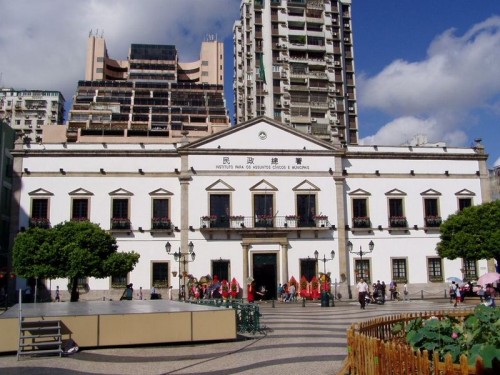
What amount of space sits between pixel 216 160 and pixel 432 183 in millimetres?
15197

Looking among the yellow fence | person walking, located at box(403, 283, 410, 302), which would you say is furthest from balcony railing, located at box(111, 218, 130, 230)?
the yellow fence

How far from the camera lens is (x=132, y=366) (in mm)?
12227

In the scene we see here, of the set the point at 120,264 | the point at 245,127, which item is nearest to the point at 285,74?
the point at 245,127

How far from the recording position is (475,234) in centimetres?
3484

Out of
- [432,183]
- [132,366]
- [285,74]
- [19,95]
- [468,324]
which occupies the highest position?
[19,95]

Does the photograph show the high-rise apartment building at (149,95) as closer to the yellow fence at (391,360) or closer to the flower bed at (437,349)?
the yellow fence at (391,360)

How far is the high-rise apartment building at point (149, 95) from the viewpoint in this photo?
9125cm

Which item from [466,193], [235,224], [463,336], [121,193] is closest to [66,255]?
[121,193]

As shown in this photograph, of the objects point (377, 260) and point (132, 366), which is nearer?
point (132, 366)

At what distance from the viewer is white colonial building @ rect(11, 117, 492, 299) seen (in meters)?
36.8

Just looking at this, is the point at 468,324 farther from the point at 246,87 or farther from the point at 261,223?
the point at 246,87

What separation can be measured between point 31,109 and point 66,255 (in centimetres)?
9711

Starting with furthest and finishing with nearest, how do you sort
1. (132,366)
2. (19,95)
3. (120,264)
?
(19,95), (120,264), (132,366)

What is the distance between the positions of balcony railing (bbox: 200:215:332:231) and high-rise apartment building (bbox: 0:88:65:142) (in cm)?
8673
